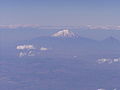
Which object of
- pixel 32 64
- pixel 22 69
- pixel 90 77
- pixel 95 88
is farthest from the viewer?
pixel 32 64

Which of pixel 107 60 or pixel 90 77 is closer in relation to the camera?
pixel 90 77

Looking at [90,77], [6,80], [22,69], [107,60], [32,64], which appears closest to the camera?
[6,80]

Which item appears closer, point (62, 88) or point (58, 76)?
point (62, 88)

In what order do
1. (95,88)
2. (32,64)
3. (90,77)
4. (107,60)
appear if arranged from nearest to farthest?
(95,88) → (90,77) → (32,64) → (107,60)

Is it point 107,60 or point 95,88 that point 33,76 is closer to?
point 95,88

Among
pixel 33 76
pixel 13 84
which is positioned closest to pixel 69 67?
pixel 33 76

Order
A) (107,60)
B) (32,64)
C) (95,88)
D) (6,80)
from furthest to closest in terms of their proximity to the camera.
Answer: (107,60), (32,64), (6,80), (95,88)

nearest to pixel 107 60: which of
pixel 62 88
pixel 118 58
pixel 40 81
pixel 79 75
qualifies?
pixel 118 58

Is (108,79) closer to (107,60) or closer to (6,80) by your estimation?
(6,80)

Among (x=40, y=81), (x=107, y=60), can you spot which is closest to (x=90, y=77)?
(x=40, y=81)
